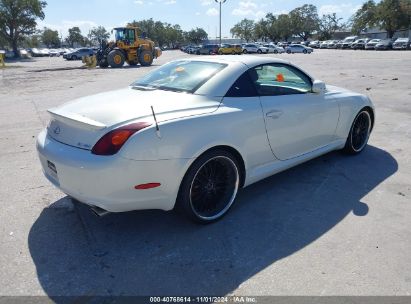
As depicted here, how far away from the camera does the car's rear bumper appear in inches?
108

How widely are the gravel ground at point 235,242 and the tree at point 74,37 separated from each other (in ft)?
397

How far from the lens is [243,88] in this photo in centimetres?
364

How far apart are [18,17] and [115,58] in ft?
136

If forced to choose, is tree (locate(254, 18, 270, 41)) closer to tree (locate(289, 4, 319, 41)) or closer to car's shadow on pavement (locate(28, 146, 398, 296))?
tree (locate(289, 4, 319, 41))

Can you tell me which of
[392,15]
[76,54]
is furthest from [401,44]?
[76,54]

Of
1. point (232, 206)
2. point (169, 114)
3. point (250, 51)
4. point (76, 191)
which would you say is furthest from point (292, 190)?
point (250, 51)

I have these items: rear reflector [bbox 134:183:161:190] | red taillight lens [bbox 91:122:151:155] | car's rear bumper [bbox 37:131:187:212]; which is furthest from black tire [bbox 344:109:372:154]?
red taillight lens [bbox 91:122:151:155]

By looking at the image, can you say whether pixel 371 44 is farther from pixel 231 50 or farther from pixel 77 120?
pixel 77 120

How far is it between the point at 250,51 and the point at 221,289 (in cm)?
5351

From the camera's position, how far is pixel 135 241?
10.4 ft

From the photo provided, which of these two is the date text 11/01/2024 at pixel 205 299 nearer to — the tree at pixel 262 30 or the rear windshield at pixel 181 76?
the rear windshield at pixel 181 76

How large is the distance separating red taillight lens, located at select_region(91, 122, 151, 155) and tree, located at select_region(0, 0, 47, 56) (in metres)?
63.2

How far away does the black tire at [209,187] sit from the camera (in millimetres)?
3129

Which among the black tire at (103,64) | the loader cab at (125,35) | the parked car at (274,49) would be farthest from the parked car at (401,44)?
the black tire at (103,64)
